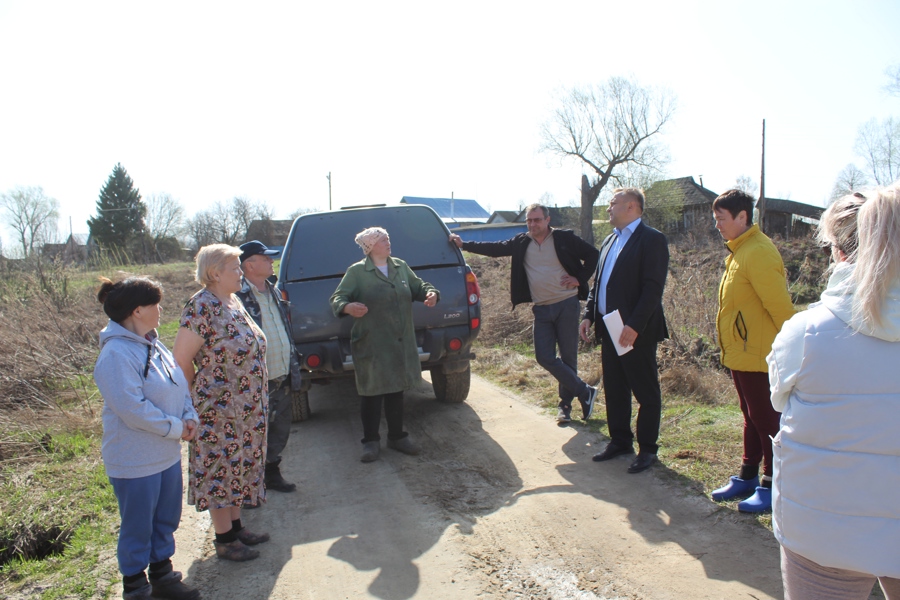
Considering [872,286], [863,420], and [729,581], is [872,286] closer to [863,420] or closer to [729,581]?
[863,420]

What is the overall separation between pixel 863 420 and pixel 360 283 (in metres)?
3.72

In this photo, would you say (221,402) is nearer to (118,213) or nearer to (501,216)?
(118,213)

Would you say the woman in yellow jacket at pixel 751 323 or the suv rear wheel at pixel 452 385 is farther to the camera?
the suv rear wheel at pixel 452 385

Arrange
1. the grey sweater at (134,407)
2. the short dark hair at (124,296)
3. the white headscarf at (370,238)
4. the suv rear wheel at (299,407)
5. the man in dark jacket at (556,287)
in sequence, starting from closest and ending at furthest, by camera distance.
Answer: the grey sweater at (134,407), the short dark hair at (124,296), the white headscarf at (370,238), the man in dark jacket at (556,287), the suv rear wheel at (299,407)

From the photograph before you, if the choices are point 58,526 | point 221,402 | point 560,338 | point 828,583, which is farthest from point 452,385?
point 828,583

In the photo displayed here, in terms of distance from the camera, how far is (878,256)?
5.46 feet

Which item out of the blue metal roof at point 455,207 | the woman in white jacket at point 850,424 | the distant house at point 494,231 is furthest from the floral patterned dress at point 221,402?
the blue metal roof at point 455,207

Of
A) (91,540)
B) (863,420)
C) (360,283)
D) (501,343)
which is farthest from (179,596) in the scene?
(501,343)

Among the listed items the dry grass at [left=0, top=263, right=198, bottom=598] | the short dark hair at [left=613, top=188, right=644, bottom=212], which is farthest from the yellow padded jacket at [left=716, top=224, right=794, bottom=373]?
the dry grass at [left=0, top=263, right=198, bottom=598]

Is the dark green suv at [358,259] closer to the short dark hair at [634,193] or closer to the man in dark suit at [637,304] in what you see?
the man in dark suit at [637,304]

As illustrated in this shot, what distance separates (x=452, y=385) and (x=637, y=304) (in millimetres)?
2680

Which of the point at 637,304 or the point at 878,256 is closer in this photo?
the point at 878,256

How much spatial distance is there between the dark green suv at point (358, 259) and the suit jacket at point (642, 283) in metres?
1.79

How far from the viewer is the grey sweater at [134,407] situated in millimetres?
2797
